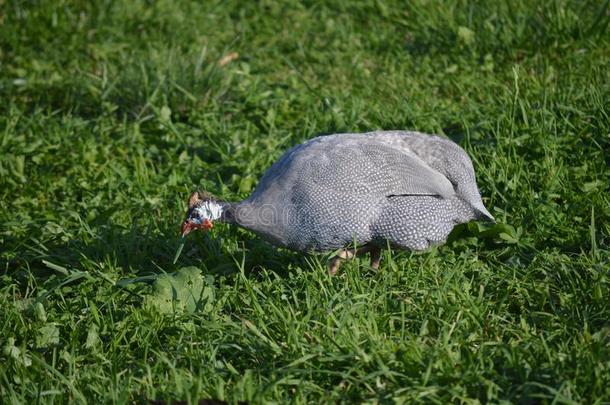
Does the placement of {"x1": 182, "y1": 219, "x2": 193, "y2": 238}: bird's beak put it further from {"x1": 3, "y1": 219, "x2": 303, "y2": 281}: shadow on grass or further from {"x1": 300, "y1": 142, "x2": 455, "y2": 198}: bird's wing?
{"x1": 300, "y1": 142, "x2": 455, "y2": 198}: bird's wing

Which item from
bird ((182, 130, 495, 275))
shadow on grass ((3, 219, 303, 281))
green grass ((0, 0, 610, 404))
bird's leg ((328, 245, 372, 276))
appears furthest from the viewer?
shadow on grass ((3, 219, 303, 281))

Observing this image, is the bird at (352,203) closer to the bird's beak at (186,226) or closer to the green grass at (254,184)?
the bird's beak at (186,226)

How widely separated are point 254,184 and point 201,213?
2.85ft

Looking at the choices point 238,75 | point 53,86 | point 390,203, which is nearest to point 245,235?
point 390,203

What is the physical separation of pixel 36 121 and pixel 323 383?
3008mm

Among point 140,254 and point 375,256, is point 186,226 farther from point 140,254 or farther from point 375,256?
point 375,256

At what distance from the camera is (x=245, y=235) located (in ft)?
13.5

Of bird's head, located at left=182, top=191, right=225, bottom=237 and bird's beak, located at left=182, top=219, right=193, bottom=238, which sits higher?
bird's head, located at left=182, top=191, right=225, bottom=237

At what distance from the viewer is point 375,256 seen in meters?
3.71

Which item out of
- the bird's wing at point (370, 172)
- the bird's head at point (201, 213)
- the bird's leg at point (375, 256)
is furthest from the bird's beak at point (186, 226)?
the bird's leg at point (375, 256)

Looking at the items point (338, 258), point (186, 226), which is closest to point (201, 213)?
point (186, 226)

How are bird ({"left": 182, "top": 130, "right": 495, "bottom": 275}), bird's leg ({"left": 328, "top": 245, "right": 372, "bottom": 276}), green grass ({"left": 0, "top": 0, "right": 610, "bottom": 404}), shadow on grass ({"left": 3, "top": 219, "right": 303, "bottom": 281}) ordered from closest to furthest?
green grass ({"left": 0, "top": 0, "right": 610, "bottom": 404}), bird ({"left": 182, "top": 130, "right": 495, "bottom": 275}), bird's leg ({"left": 328, "top": 245, "right": 372, "bottom": 276}), shadow on grass ({"left": 3, "top": 219, "right": 303, "bottom": 281})

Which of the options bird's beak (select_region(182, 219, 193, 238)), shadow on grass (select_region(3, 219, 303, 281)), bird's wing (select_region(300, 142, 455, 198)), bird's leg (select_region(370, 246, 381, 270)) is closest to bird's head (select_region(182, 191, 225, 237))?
bird's beak (select_region(182, 219, 193, 238))

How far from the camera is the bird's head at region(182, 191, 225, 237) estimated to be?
12.0ft
